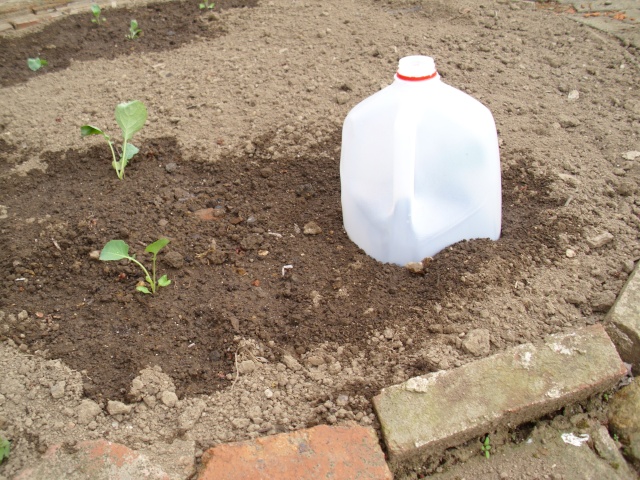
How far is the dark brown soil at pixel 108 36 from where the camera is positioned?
3160 mm

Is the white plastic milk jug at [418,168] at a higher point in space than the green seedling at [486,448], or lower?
higher

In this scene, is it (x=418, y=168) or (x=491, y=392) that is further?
(x=418, y=168)

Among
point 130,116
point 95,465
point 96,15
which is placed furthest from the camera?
point 96,15

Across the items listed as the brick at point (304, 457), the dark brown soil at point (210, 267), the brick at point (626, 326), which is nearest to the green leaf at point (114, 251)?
the dark brown soil at point (210, 267)

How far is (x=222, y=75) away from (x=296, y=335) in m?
1.64

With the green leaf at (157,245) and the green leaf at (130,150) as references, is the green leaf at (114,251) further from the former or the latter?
the green leaf at (130,150)

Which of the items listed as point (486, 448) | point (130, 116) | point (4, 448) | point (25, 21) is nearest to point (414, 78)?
point (486, 448)

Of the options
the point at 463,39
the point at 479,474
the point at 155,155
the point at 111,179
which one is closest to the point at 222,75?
the point at 155,155

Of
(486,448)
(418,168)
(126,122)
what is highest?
(418,168)

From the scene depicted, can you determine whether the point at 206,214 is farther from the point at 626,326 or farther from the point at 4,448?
the point at 626,326

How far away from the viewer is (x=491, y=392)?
1487mm

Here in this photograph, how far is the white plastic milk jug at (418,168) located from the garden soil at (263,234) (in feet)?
0.28

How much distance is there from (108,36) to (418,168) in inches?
91.0

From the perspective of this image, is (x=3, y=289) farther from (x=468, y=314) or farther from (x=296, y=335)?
(x=468, y=314)
